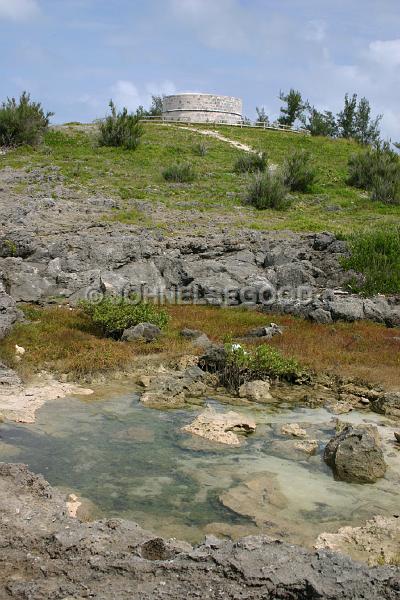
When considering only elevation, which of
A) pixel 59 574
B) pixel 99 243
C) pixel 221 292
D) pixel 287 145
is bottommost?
pixel 59 574

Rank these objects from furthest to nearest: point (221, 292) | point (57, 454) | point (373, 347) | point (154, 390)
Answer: point (221, 292), point (373, 347), point (154, 390), point (57, 454)

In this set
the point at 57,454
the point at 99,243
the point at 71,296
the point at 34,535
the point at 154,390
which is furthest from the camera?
the point at 99,243

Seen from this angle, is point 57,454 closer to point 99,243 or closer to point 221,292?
point 221,292

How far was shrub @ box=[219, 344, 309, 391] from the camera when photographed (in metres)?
13.8

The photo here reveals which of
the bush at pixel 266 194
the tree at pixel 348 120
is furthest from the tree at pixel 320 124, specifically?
the bush at pixel 266 194

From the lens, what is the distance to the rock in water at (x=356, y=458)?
29.6 ft

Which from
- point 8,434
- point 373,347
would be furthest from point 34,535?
point 373,347

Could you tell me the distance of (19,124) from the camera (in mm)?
38281

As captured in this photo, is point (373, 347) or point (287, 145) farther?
point (287, 145)

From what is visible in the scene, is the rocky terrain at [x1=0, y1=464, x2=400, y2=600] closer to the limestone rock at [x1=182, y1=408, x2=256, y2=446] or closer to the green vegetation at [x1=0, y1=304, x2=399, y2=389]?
the limestone rock at [x1=182, y1=408, x2=256, y2=446]

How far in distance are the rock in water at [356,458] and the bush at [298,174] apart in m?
27.8

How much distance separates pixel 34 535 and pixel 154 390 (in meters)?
7.11

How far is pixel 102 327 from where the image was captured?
16719 millimetres

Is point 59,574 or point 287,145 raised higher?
point 287,145
